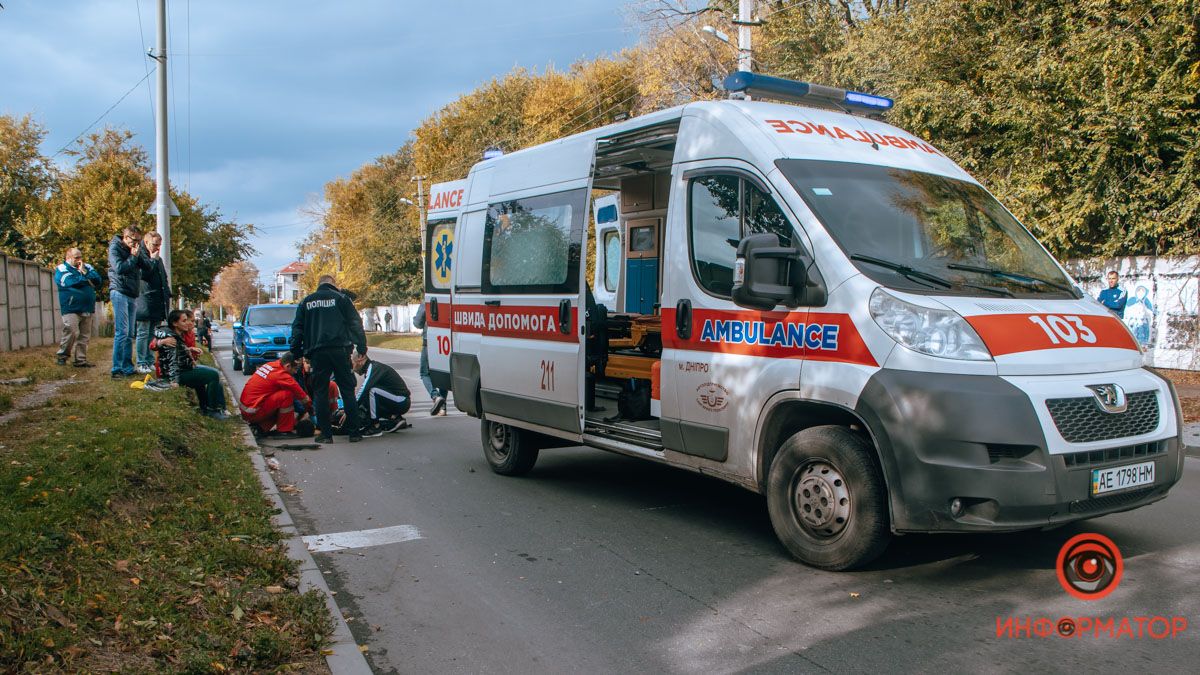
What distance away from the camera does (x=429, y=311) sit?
9.38 m

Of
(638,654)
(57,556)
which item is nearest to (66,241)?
(57,556)

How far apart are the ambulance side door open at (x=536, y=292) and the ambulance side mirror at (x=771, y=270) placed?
210 cm

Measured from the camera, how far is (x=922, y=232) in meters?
5.19

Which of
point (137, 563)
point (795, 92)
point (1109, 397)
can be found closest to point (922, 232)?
point (1109, 397)

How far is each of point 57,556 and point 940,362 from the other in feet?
14.8

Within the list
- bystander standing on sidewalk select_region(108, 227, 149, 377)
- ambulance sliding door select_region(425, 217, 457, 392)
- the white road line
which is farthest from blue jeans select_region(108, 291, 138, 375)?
the white road line

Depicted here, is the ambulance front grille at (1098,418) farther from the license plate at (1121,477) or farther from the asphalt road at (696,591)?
the asphalt road at (696,591)

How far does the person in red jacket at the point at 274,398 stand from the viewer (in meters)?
10.8

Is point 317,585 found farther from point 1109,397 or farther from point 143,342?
point 143,342

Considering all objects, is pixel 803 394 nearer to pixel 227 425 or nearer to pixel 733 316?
pixel 733 316

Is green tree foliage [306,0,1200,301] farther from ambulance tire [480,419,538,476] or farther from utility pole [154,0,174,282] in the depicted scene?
utility pole [154,0,174,282]

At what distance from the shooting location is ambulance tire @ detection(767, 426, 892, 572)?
464 centimetres

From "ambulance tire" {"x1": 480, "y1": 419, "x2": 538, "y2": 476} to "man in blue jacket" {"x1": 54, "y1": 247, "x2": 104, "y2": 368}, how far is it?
8.93 meters

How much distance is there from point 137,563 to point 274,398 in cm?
633
